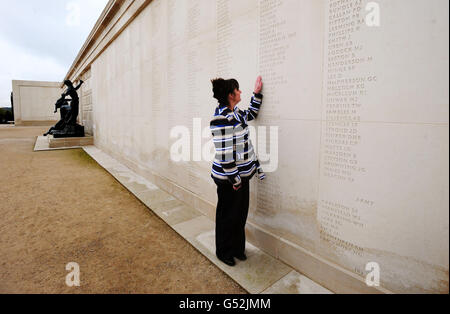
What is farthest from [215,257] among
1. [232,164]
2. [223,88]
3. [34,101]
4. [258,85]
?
[34,101]

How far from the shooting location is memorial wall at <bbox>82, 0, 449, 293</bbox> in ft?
5.19

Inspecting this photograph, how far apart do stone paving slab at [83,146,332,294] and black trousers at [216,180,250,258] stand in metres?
0.14

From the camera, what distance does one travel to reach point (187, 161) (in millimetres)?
4207

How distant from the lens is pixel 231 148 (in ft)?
7.66

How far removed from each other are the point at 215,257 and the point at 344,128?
1.77 metres

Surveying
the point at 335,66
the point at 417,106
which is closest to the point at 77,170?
the point at 335,66

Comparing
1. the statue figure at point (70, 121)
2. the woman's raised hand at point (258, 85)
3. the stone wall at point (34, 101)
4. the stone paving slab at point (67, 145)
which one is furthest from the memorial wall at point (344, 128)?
the stone wall at point (34, 101)

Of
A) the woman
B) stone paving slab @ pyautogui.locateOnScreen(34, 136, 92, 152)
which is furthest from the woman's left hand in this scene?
stone paving slab @ pyautogui.locateOnScreen(34, 136, 92, 152)

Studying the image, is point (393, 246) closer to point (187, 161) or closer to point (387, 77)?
point (387, 77)

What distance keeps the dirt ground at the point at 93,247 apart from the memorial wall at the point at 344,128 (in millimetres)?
853

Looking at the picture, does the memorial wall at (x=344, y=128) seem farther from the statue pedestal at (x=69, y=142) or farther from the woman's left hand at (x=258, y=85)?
the statue pedestal at (x=69, y=142)

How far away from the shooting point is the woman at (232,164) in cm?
236

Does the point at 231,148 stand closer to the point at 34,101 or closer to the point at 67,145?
the point at 67,145
